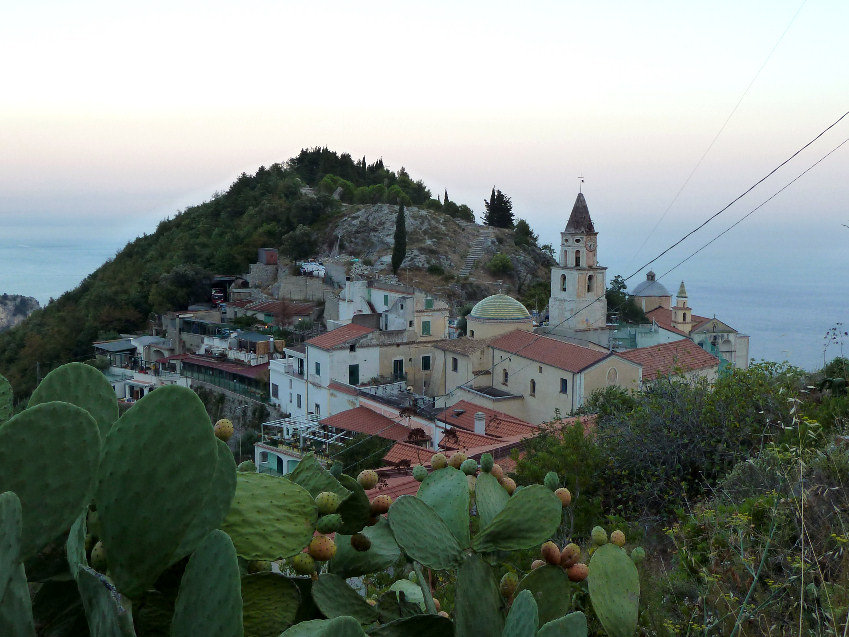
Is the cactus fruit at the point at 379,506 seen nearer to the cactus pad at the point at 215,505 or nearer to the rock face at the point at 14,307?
the cactus pad at the point at 215,505

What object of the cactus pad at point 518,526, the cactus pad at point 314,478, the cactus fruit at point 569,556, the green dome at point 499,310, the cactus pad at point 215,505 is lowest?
the green dome at point 499,310

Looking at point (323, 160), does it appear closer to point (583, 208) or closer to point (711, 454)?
point (583, 208)

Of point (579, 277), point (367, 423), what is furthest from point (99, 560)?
point (579, 277)

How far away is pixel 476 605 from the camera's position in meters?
1.68

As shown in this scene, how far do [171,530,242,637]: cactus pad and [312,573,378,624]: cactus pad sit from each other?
19.7 inches

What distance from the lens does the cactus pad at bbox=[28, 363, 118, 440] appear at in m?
1.49

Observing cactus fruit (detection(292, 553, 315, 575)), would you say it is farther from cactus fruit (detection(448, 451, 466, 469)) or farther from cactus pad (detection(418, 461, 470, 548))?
cactus fruit (detection(448, 451, 466, 469))

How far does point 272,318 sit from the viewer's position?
1296 inches

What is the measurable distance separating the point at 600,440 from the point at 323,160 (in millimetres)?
55173

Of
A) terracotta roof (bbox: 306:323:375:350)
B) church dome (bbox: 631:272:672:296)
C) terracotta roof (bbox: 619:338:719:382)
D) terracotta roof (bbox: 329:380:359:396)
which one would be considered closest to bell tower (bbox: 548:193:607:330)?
terracotta roof (bbox: 619:338:719:382)

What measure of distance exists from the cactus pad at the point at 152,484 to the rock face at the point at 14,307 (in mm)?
56799

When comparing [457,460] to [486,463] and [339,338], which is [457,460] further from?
[339,338]

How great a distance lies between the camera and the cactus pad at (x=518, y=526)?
1.92 m

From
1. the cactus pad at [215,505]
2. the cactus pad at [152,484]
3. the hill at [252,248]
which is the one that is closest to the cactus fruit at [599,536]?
the cactus pad at [215,505]
